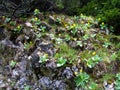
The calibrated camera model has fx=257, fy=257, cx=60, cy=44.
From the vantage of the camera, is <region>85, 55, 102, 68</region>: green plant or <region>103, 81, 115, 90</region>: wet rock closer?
<region>103, 81, 115, 90</region>: wet rock

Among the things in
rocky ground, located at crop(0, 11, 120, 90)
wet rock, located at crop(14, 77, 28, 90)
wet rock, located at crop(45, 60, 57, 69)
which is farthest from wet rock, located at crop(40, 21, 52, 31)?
wet rock, located at crop(14, 77, 28, 90)

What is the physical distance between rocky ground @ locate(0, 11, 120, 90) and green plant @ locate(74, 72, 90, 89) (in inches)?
3.1

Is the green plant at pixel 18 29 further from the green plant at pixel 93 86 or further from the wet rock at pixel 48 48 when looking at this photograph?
the green plant at pixel 93 86

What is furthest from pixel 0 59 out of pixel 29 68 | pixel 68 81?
pixel 68 81

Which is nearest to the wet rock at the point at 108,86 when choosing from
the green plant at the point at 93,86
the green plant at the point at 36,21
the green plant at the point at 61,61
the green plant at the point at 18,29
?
the green plant at the point at 93,86

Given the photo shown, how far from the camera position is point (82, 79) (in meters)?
6.16

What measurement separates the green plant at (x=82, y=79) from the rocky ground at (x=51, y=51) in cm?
8

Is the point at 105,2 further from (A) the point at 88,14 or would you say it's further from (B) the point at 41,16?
(B) the point at 41,16

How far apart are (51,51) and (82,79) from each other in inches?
50.2

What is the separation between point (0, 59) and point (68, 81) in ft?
8.34

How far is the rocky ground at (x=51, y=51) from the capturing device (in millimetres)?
6410

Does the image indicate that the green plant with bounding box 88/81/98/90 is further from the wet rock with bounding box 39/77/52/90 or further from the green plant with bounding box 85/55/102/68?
the wet rock with bounding box 39/77/52/90

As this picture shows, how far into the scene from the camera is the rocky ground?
6.41 meters

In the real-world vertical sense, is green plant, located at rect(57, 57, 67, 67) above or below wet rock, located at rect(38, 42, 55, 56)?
below
